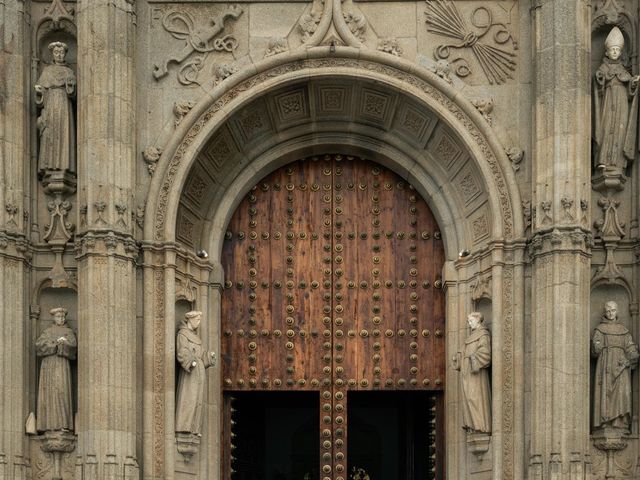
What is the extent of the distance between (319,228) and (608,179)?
179 inches

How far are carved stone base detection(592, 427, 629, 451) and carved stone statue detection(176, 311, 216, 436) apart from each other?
5654 millimetres

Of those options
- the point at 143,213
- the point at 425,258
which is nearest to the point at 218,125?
the point at 143,213

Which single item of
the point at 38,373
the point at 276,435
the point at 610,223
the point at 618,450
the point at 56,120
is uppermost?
the point at 56,120

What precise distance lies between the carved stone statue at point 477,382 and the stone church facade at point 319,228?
0.03 metres

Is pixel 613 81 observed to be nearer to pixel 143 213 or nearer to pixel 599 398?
pixel 599 398

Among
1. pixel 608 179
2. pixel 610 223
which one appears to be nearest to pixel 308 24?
pixel 608 179

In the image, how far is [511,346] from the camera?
26109 millimetres

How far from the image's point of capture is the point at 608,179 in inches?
1029

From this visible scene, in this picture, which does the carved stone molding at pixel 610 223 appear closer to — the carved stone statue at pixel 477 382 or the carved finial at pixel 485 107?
the carved finial at pixel 485 107

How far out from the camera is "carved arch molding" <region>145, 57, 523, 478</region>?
26.2 meters

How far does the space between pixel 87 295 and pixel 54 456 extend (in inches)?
93.7

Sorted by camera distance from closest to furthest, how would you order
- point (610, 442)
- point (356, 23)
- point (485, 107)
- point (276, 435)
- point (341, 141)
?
point (610, 442), point (485, 107), point (356, 23), point (341, 141), point (276, 435)

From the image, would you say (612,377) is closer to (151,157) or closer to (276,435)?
(276,435)

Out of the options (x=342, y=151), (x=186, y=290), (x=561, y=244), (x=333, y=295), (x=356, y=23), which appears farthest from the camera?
(x=342, y=151)
